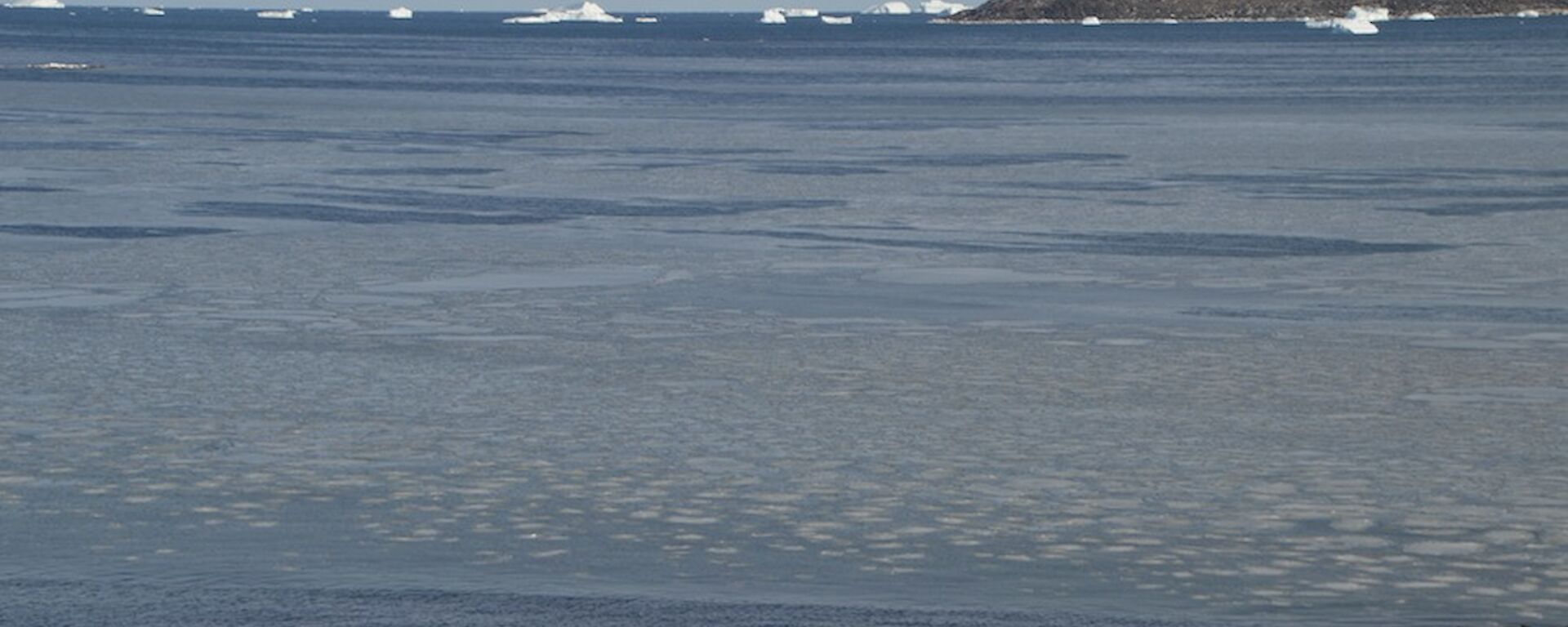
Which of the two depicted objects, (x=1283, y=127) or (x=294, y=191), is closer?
(x=294, y=191)

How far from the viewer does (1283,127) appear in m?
31.8

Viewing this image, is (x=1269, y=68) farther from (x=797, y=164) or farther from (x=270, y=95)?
(x=797, y=164)

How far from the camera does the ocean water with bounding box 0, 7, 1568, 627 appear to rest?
675 cm

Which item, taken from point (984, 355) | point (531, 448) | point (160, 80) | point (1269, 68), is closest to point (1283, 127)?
point (984, 355)

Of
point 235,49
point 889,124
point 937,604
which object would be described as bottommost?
point 235,49

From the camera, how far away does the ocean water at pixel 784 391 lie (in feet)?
22.1

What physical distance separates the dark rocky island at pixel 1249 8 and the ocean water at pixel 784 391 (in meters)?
163

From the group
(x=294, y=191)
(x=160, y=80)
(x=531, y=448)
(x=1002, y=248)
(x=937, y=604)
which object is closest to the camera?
(x=937, y=604)

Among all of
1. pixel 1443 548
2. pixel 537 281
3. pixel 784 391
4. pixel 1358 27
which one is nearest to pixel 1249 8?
pixel 1358 27

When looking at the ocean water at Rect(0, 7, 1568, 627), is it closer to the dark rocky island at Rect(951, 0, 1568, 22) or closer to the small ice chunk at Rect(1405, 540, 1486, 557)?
the small ice chunk at Rect(1405, 540, 1486, 557)

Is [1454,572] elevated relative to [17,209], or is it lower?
elevated

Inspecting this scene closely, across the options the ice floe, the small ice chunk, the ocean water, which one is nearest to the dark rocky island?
the ocean water

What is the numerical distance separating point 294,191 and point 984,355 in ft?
34.3

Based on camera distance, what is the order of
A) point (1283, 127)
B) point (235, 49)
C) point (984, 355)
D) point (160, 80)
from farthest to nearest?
point (235, 49)
point (160, 80)
point (1283, 127)
point (984, 355)
